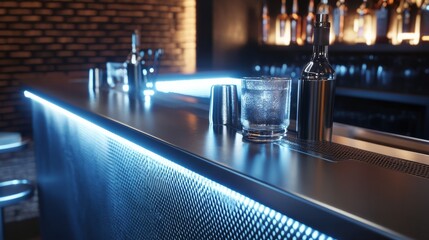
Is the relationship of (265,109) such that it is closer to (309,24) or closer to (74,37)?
(309,24)

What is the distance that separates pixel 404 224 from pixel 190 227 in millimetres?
A: 583

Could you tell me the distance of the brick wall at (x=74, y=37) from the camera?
3.48 meters

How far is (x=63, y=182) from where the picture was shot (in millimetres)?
1942

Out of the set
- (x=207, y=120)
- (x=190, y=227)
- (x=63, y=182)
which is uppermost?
(x=207, y=120)

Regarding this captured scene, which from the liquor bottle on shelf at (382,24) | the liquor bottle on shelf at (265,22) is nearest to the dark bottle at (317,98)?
the liquor bottle on shelf at (382,24)

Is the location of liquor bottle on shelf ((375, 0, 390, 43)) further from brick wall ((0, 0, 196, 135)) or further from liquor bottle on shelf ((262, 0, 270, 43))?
brick wall ((0, 0, 196, 135))

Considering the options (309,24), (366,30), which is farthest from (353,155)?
(309,24)

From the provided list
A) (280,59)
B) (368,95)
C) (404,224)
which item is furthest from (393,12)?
(404,224)

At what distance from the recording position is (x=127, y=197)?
1283mm

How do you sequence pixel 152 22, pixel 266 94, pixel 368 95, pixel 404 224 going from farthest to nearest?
pixel 152 22
pixel 368 95
pixel 266 94
pixel 404 224

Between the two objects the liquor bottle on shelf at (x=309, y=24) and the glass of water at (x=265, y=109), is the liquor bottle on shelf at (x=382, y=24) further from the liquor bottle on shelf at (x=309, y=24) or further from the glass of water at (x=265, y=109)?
the glass of water at (x=265, y=109)

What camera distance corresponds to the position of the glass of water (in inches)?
36.5

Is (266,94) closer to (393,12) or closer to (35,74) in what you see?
(393,12)

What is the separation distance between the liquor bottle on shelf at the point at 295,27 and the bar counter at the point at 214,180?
1755 mm
